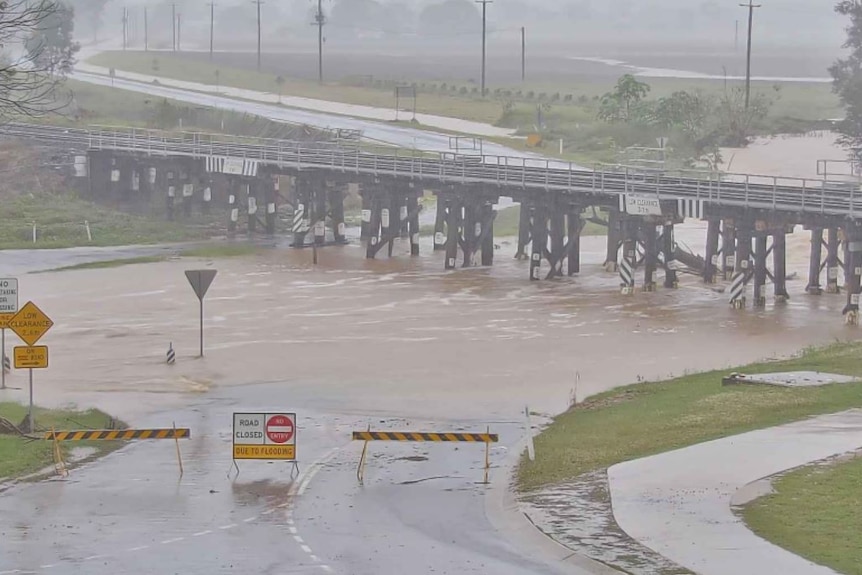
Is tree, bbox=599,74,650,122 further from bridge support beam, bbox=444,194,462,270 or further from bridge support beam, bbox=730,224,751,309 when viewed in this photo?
bridge support beam, bbox=730,224,751,309

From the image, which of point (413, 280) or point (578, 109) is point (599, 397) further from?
point (578, 109)

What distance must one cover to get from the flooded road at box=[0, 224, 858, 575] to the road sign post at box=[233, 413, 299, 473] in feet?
Answer: 0.96

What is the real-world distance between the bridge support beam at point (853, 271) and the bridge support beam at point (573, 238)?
34.2ft

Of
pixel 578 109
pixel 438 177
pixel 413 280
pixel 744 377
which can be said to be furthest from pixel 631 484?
pixel 578 109

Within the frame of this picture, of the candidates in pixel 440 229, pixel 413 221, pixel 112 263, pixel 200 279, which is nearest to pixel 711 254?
pixel 413 221

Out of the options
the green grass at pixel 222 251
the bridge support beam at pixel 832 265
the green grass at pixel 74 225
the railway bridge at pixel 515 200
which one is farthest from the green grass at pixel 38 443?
the green grass at pixel 74 225

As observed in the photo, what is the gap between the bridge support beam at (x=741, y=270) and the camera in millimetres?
46438

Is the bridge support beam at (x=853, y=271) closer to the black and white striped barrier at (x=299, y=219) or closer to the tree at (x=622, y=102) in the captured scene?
the black and white striped barrier at (x=299, y=219)

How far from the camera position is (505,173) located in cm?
5662

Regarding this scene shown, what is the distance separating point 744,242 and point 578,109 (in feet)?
199

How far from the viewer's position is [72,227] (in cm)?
6688

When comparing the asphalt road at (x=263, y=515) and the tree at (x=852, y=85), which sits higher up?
the tree at (x=852, y=85)

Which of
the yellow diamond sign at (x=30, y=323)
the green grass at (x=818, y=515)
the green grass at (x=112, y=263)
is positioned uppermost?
the yellow diamond sign at (x=30, y=323)

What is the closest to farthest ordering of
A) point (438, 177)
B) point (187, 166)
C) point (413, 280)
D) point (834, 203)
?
point (834, 203) < point (413, 280) < point (438, 177) < point (187, 166)
